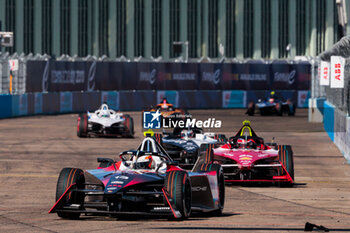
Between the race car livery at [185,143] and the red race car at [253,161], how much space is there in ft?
7.01

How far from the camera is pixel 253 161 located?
55.4 ft

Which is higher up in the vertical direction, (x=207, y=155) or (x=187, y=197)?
(x=207, y=155)

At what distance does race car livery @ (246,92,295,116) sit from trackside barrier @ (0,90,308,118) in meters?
5.84

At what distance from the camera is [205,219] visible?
12.0 m

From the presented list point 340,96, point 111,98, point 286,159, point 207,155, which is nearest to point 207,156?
point 207,155

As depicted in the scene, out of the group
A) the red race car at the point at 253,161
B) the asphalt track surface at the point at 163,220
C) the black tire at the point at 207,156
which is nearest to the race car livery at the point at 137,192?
the asphalt track surface at the point at 163,220

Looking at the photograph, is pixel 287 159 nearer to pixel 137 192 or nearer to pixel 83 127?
pixel 137 192

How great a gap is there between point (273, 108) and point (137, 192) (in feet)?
117

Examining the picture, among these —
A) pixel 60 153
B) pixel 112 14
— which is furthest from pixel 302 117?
pixel 112 14

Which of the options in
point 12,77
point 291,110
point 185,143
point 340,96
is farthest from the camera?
point 291,110

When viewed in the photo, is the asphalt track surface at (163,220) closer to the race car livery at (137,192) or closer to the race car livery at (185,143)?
the race car livery at (137,192)

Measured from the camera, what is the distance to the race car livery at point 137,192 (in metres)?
11.4

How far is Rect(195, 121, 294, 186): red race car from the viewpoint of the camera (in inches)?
660

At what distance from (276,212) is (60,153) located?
39.4 ft
